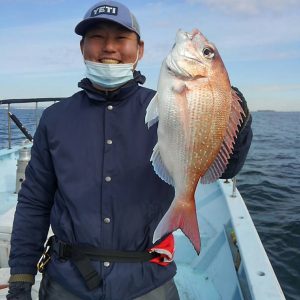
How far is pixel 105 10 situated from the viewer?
204 centimetres

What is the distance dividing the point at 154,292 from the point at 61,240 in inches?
23.1

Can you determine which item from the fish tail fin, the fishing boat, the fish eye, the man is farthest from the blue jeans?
the fish eye

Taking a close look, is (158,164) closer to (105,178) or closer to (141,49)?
(105,178)

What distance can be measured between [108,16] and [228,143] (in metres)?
0.93

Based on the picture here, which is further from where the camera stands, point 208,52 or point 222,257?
point 222,257

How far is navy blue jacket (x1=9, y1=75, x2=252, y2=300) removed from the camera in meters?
1.98

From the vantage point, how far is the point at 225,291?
3488 mm

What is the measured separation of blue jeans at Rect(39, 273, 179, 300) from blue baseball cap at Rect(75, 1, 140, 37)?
4.67 feet

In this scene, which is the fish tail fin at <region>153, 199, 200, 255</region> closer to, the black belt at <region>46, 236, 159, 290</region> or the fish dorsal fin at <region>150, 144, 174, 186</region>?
the fish dorsal fin at <region>150, 144, 174, 186</region>

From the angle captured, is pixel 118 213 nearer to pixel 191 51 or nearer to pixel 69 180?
pixel 69 180

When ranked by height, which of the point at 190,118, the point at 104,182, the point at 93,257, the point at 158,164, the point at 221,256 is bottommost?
the point at 221,256

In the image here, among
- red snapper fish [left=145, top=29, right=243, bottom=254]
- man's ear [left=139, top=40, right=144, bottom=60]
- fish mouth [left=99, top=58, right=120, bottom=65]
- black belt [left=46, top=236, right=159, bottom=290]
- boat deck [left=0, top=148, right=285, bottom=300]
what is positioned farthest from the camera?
boat deck [left=0, top=148, right=285, bottom=300]

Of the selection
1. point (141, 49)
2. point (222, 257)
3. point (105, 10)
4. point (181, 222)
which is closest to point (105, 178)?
point (181, 222)

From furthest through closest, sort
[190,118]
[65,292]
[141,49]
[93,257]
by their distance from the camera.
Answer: [141,49] < [65,292] < [93,257] < [190,118]
